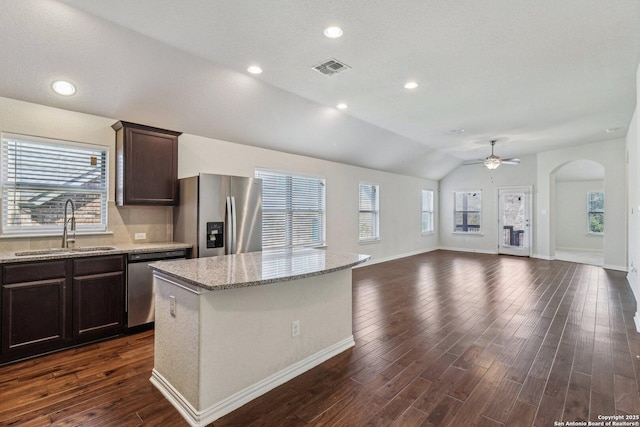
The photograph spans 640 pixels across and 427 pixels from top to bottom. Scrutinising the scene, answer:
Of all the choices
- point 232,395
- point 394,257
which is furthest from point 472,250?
point 232,395

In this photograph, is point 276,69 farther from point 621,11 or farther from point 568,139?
point 568,139

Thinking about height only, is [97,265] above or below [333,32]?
below

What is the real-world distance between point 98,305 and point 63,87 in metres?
→ 2.30

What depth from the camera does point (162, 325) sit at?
2455 mm

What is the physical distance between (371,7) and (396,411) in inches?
119

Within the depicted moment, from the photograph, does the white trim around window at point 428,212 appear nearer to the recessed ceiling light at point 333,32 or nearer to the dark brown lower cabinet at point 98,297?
the recessed ceiling light at point 333,32

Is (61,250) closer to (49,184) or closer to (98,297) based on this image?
(98,297)

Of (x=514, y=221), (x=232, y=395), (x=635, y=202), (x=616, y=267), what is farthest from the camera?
(x=514, y=221)

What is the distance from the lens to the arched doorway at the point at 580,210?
951cm

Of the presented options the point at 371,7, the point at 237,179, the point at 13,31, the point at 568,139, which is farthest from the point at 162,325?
the point at 568,139

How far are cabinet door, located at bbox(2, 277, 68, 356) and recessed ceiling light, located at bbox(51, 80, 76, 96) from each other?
1929 mm

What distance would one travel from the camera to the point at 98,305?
331 centimetres

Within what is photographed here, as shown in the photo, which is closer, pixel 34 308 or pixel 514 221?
pixel 34 308

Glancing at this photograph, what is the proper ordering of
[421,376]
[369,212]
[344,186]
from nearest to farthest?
[421,376] → [344,186] → [369,212]
